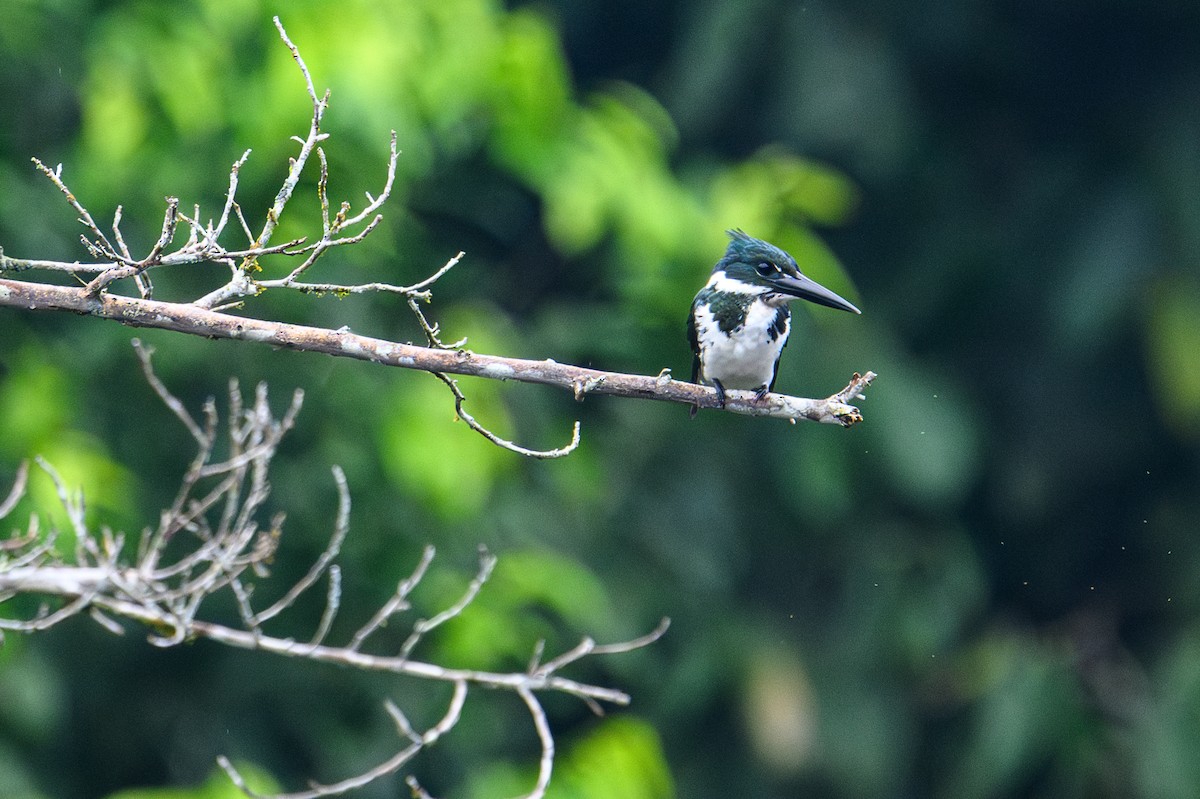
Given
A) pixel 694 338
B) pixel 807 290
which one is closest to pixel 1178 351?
pixel 694 338

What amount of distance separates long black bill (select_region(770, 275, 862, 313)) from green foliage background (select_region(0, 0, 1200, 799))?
1.26m

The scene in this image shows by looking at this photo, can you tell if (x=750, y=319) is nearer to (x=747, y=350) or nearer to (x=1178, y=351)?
(x=747, y=350)

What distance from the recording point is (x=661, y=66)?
8.46m

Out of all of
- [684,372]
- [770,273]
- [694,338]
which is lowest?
[684,372]

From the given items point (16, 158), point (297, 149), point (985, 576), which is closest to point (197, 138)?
point (297, 149)

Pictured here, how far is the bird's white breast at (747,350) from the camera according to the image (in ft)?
11.3

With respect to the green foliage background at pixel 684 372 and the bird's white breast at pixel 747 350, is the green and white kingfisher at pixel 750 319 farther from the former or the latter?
the green foliage background at pixel 684 372

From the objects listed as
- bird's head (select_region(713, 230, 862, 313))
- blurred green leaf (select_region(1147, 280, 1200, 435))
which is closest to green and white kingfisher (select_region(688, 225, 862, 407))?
bird's head (select_region(713, 230, 862, 313))

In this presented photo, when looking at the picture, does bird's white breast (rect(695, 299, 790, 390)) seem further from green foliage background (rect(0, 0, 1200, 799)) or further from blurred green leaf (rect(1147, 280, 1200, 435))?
blurred green leaf (rect(1147, 280, 1200, 435))

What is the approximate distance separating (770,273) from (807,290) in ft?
0.58

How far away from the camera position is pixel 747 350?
3441 millimetres

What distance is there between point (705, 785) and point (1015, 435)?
262cm

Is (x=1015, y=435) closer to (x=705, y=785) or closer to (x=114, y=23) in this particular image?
(x=705, y=785)

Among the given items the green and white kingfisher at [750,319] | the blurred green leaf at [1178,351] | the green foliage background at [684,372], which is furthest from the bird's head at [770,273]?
the blurred green leaf at [1178,351]
